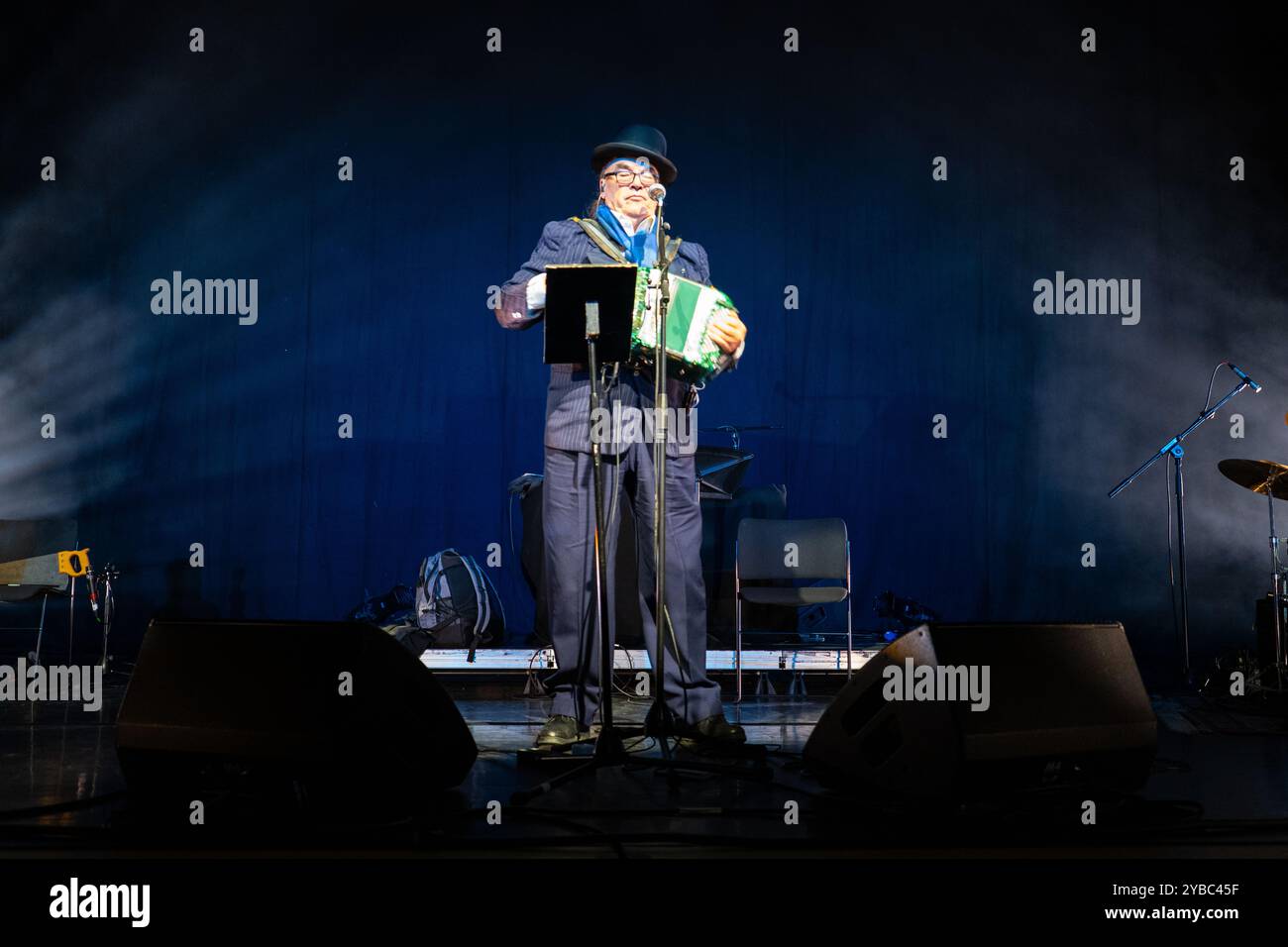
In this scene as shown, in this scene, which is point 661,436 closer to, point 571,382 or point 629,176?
point 571,382

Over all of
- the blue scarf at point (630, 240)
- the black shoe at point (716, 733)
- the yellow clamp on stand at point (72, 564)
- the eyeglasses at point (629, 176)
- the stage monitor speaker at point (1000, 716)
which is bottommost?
the black shoe at point (716, 733)

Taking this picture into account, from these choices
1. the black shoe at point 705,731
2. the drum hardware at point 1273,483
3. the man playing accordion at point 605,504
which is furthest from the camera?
the drum hardware at point 1273,483

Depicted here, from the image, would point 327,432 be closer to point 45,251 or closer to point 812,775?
point 45,251

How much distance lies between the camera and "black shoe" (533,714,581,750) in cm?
337

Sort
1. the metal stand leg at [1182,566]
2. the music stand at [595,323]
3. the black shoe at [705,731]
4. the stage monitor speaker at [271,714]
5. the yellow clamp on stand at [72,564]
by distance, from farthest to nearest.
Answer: the metal stand leg at [1182,566], the yellow clamp on stand at [72,564], the black shoe at [705,731], the music stand at [595,323], the stage monitor speaker at [271,714]

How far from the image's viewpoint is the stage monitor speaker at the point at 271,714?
8.05 feet

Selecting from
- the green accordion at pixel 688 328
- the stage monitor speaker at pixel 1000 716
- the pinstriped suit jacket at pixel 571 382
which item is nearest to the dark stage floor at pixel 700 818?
the stage monitor speaker at pixel 1000 716

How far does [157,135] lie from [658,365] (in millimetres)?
5812

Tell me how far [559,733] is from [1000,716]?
145 cm

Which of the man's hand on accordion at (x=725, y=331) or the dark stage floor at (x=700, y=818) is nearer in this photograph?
the dark stage floor at (x=700, y=818)

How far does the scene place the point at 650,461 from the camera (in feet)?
11.8

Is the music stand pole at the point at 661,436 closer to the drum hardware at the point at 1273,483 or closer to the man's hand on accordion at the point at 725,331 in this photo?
the man's hand on accordion at the point at 725,331

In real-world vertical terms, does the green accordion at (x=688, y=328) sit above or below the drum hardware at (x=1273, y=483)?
above

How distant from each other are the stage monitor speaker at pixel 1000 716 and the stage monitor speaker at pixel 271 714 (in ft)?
3.76
